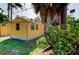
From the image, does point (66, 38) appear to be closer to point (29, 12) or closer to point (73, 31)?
point (73, 31)

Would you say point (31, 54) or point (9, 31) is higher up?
point (9, 31)

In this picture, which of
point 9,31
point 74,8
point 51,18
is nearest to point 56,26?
point 51,18

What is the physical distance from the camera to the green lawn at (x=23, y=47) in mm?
2771

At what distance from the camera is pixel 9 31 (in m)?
2.79

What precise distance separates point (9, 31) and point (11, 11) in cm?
25

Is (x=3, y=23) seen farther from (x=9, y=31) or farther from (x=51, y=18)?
(x=51, y=18)

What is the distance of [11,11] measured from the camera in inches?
109

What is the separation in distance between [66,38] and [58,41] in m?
0.11

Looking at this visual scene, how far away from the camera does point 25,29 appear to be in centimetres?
279

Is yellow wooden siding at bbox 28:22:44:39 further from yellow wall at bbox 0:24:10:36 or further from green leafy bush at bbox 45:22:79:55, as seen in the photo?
yellow wall at bbox 0:24:10:36

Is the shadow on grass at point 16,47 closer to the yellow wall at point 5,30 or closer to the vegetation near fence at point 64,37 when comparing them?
the yellow wall at point 5,30

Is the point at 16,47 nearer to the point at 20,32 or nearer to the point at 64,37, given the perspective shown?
the point at 20,32

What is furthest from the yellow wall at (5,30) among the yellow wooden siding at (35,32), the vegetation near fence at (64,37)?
the vegetation near fence at (64,37)

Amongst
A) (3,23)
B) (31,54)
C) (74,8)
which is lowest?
(31,54)
